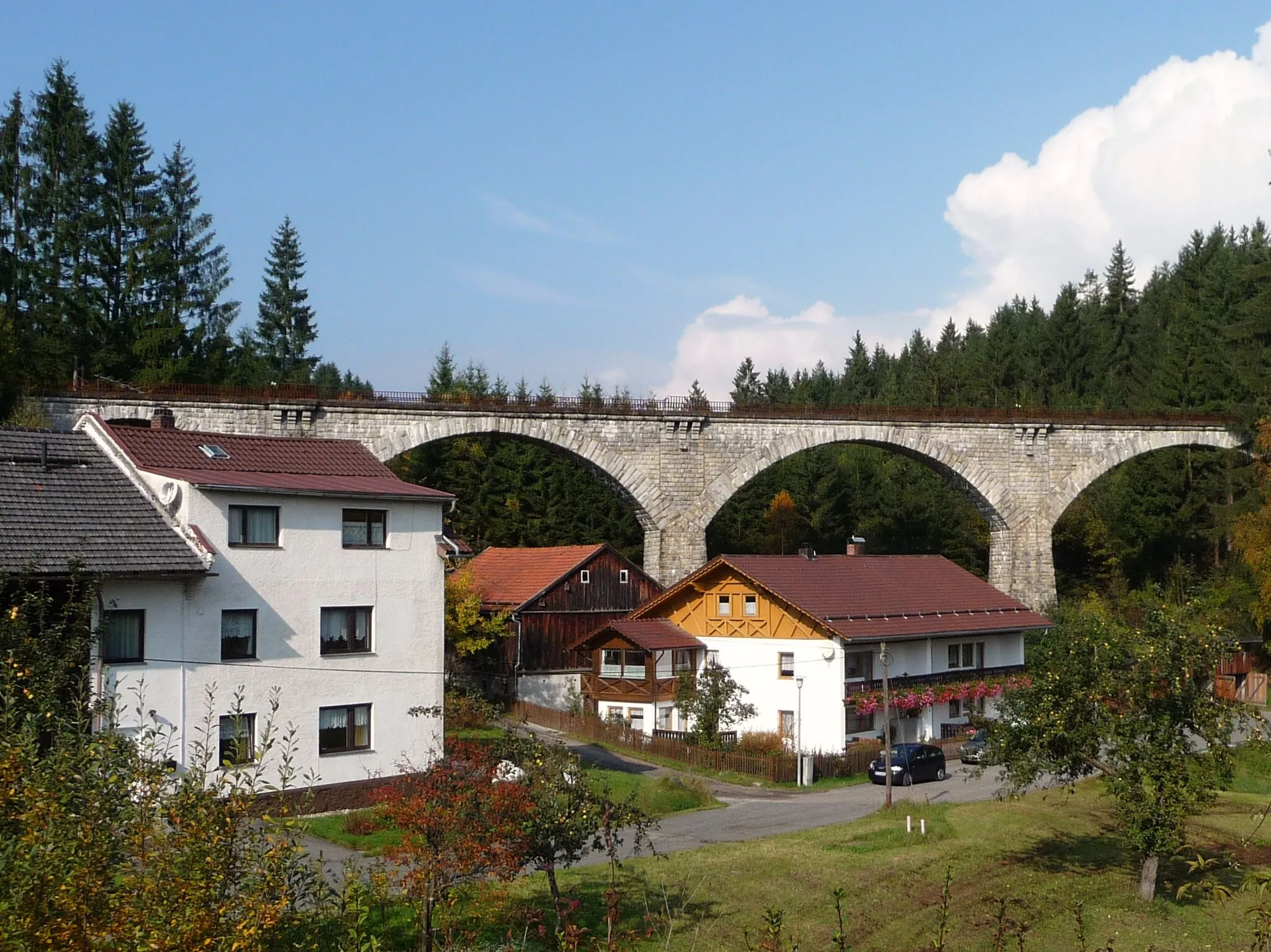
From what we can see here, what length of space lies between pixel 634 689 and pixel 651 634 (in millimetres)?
1630

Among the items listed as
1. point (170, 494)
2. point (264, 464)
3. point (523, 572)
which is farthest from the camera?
point (523, 572)

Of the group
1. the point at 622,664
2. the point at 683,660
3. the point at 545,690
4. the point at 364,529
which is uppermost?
the point at 364,529

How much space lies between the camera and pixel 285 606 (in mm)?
22109

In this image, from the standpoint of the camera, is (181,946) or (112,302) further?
(112,302)

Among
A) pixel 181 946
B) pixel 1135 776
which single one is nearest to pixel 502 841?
pixel 181 946

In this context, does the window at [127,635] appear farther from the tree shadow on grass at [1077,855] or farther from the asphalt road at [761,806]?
the tree shadow on grass at [1077,855]

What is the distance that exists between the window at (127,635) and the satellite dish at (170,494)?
2.06m

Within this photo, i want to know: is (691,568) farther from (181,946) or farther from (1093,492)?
(181,946)

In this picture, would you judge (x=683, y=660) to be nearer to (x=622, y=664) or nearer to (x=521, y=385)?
(x=622, y=664)

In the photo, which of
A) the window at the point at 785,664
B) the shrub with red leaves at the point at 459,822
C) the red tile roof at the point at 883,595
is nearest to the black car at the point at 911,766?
the red tile roof at the point at 883,595

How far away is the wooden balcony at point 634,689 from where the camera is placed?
35562mm

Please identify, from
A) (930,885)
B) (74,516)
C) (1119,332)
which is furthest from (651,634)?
(1119,332)

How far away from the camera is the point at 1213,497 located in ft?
200

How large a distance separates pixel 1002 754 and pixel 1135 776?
186cm
